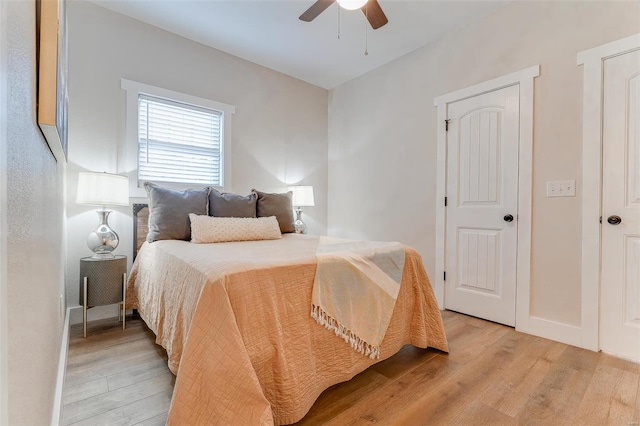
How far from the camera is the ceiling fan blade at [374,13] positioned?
2028mm

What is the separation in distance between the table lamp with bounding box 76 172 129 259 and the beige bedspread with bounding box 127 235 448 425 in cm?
84

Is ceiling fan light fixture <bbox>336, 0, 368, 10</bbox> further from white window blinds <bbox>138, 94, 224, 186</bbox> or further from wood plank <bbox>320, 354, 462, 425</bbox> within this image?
wood plank <bbox>320, 354, 462, 425</bbox>

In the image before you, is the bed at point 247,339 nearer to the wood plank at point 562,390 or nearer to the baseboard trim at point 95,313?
the wood plank at point 562,390

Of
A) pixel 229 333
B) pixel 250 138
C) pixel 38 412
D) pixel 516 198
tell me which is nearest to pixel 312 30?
pixel 250 138

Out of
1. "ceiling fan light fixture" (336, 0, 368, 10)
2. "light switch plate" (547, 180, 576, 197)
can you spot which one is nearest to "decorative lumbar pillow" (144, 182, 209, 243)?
"ceiling fan light fixture" (336, 0, 368, 10)

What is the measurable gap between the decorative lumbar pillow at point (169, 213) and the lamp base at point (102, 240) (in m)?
0.28

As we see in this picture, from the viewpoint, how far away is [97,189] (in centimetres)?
222

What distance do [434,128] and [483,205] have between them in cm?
94

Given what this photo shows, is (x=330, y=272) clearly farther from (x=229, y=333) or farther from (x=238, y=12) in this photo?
(x=238, y=12)

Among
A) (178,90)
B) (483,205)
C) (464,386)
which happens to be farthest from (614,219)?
(178,90)

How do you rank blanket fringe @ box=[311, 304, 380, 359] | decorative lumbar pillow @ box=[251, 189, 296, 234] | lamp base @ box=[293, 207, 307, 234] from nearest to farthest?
blanket fringe @ box=[311, 304, 380, 359] < decorative lumbar pillow @ box=[251, 189, 296, 234] < lamp base @ box=[293, 207, 307, 234]

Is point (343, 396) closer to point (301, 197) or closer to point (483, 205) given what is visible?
point (483, 205)

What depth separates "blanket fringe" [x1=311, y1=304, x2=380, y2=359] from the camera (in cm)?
148

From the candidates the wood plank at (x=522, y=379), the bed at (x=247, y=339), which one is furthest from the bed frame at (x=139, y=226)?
the wood plank at (x=522, y=379)
